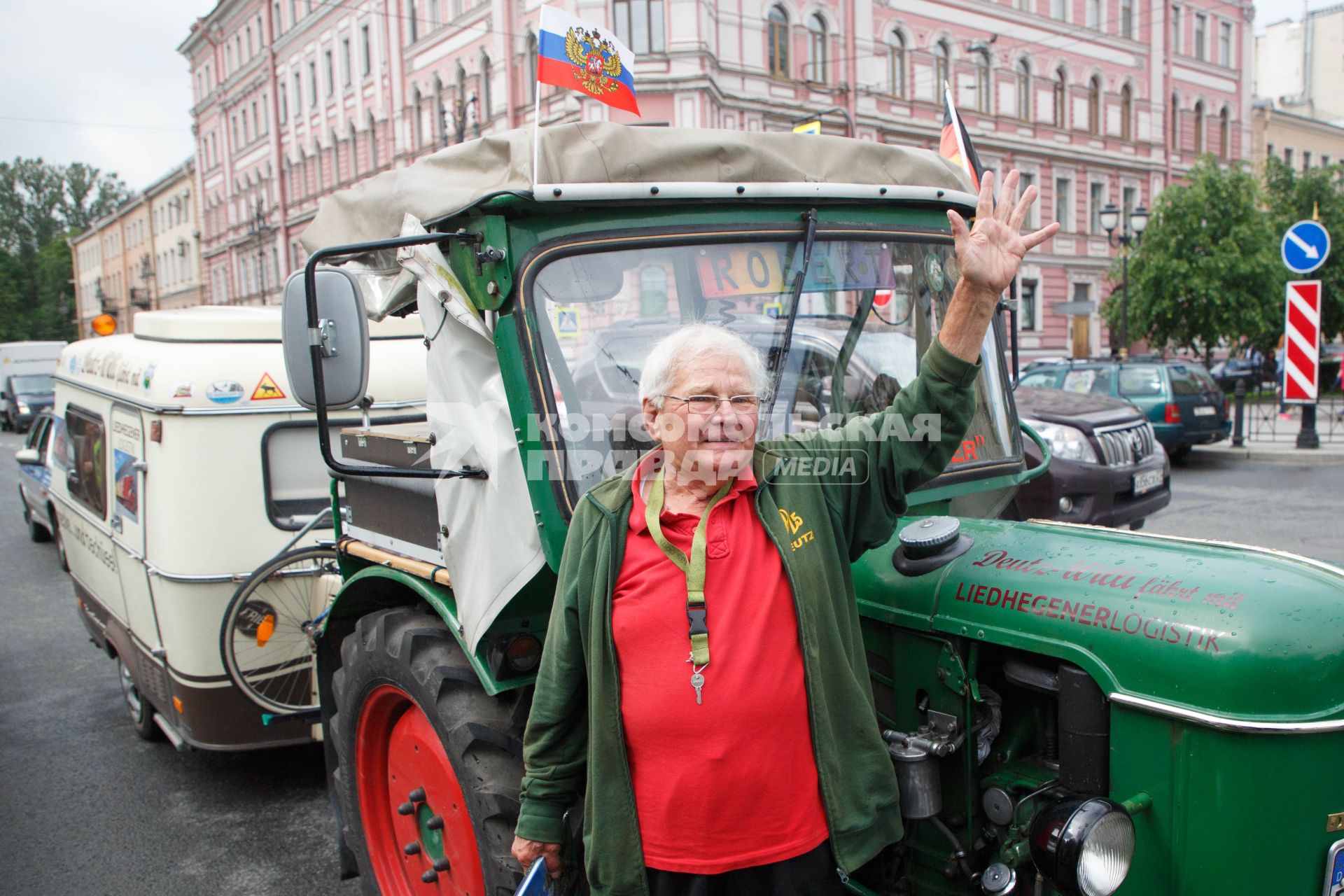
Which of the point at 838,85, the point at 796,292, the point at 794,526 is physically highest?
the point at 838,85

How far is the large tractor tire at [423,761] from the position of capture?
259 centimetres

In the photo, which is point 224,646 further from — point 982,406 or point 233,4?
point 233,4

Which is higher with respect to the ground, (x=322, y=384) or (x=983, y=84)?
(x=983, y=84)

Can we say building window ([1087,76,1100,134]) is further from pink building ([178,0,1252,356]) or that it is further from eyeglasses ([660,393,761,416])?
eyeglasses ([660,393,761,416])

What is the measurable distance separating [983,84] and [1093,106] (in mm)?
6290

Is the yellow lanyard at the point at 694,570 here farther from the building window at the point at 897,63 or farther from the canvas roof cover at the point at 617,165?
the building window at the point at 897,63

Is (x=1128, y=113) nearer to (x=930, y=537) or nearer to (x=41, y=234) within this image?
(x=930, y=537)

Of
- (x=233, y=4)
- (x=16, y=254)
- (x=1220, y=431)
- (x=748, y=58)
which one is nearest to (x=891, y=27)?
(x=748, y=58)

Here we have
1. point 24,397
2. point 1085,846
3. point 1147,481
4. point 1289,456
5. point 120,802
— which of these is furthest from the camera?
point 24,397

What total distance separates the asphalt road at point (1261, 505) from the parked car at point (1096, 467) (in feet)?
1.83

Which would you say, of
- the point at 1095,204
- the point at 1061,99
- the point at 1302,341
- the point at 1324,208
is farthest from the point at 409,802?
the point at 1095,204

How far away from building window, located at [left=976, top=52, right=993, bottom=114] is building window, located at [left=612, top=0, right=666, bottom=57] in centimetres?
1332

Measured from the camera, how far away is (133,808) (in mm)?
4840

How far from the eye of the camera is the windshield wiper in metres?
2.72
